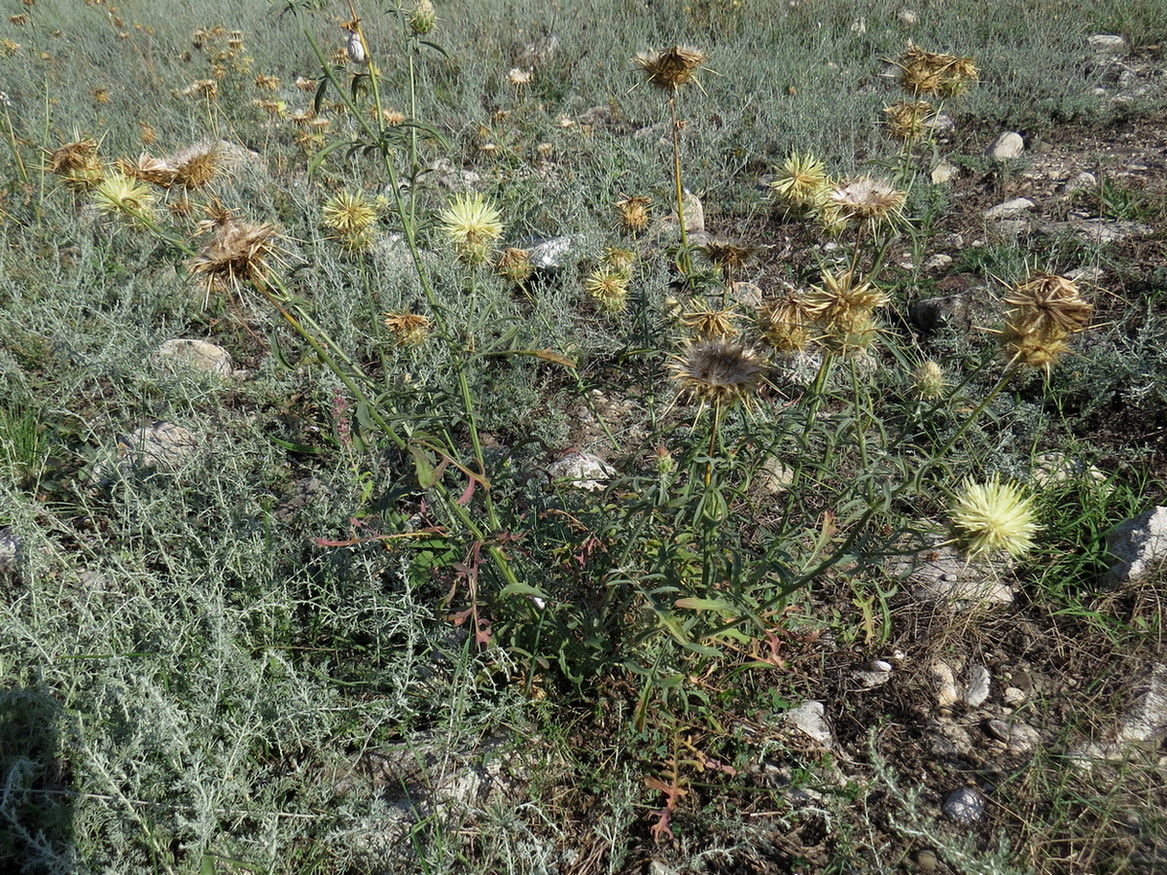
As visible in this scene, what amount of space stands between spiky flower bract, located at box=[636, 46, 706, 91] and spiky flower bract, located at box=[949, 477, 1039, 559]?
1.33m

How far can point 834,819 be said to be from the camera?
5.82ft

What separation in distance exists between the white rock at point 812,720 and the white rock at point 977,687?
42 centimetres

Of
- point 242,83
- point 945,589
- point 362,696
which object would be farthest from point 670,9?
point 362,696

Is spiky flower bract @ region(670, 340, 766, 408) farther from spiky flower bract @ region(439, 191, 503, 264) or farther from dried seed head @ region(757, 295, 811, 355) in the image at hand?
spiky flower bract @ region(439, 191, 503, 264)

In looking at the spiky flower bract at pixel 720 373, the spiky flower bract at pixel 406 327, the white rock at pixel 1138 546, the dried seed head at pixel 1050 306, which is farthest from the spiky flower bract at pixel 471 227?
the white rock at pixel 1138 546

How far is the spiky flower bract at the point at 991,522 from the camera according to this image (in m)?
1.46

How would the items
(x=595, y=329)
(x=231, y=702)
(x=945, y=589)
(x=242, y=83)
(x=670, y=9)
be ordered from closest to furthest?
(x=231, y=702)
(x=945, y=589)
(x=595, y=329)
(x=242, y=83)
(x=670, y=9)

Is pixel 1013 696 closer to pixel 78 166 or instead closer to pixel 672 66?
pixel 672 66

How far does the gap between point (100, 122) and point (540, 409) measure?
4.54 m

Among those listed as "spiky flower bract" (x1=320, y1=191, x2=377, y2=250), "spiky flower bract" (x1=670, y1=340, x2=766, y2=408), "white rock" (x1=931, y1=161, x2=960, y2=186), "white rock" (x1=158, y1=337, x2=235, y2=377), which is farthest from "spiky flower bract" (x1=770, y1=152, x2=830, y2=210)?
"white rock" (x1=931, y1=161, x2=960, y2=186)

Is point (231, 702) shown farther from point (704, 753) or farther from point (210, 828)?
point (704, 753)

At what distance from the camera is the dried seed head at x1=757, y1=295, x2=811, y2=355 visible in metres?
1.55

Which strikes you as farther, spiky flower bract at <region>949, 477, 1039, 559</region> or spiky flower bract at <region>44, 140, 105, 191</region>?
spiky flower bract at <region>44, 140, 105, 191</region>

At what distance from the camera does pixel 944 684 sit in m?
2.12
